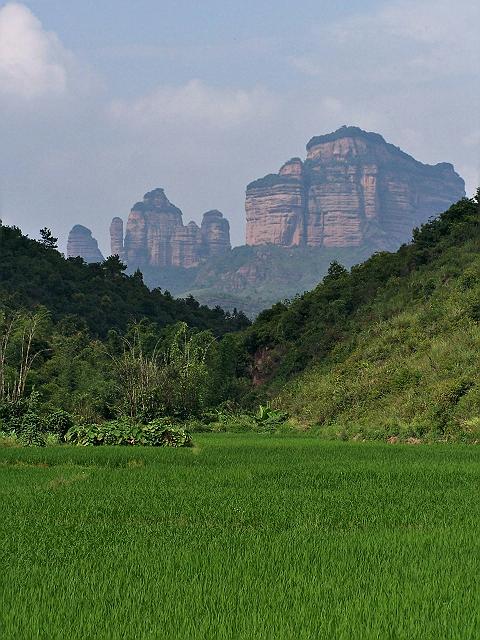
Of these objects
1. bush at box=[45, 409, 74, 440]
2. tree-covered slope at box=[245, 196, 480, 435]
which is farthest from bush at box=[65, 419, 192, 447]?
tree-covered slope at box=[245, 196, 480, 435]

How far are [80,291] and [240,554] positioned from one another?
237 feet

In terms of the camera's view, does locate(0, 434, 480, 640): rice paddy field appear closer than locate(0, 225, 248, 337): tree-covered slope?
Yes

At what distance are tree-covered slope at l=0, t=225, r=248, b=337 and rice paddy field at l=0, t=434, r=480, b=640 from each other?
2000 inches

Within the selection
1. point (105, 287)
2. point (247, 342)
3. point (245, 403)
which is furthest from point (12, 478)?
point (105, 287)

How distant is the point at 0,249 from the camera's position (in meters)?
75.2

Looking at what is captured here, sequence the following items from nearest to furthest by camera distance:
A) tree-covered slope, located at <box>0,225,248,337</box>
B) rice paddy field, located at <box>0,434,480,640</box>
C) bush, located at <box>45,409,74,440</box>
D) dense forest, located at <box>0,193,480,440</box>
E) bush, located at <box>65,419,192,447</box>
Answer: rice paddy field, located at <box>0,434,480,640</box> → bush, located at <box>65,419,192,447</box> → bush, located at <box>45,409,74,440</box> → dense forest, located at <box>0,193,480,440</box> → tree-covered slope, located at <box>0,225,248,337</box>

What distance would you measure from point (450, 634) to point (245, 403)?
45.7 meters

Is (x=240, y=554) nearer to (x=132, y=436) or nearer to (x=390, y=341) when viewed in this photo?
(x=132, y=436)

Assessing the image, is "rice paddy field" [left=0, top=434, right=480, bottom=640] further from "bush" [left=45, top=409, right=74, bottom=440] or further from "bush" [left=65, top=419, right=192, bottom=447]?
"bush" [left=45, top=409, right=74, bottom=440]

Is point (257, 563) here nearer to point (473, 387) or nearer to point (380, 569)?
point (380, 569)

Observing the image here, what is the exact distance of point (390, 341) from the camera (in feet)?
139

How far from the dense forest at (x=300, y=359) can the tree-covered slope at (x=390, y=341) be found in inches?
3.7

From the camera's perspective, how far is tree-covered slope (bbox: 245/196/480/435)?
32094 millimetres

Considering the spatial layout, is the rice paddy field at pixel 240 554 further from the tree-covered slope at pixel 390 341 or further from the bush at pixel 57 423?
the tree-covered slope at pixel 390 341
